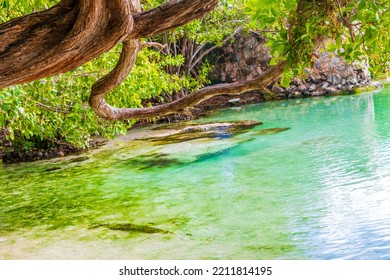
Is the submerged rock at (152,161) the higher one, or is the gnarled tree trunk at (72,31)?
the gnarled tree trunk at (72,31)

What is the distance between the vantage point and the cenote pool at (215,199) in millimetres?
5691

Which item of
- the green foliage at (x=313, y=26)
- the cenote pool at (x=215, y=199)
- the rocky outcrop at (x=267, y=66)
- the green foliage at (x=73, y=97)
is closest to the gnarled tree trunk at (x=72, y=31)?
the green foliage at (x=313, y=26)

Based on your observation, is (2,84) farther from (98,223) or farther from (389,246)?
(98,223)

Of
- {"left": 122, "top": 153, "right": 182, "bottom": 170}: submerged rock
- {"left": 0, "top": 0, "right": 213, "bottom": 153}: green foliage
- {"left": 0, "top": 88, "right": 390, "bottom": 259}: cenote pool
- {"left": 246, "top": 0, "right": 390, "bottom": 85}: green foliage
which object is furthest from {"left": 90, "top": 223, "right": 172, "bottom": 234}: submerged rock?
{"left": 122, "top": 153, "right": 182, "bottom": 170}: submerged rock

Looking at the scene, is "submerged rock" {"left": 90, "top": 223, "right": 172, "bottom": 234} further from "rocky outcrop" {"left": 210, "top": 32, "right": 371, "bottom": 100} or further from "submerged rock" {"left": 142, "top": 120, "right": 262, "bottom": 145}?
"rocky outcrop" {"left": 210, "top": 32, "right": 371, "bottom": 100}

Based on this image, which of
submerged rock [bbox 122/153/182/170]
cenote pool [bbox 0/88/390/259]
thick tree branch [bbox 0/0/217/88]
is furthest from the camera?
submerged rock [bbox 122/153/182/170]

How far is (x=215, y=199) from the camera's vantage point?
7.82 meters

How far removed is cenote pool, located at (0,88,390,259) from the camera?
5691 millimetres

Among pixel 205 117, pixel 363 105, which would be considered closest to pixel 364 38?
pixel 363 105

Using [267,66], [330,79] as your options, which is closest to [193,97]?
[330,79]

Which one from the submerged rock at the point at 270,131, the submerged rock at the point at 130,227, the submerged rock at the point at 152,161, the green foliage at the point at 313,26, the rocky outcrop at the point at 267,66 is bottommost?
the submerged rock at the point at 270,131

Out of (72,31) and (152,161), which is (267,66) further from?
(72,31)

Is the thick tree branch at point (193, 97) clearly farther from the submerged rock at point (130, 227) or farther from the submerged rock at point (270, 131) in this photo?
the submerged rock at point (270, 131)
